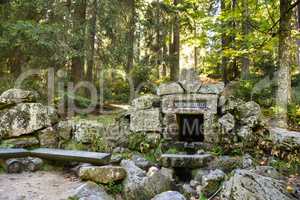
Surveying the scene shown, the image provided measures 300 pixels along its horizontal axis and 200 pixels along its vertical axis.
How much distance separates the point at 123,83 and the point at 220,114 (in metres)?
7.50

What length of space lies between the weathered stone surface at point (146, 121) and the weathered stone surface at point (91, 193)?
8.51ft

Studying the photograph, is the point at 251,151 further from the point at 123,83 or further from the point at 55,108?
the point at 123,83

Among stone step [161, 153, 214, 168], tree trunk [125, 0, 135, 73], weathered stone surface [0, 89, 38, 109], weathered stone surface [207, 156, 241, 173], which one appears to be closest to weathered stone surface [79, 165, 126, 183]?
stone step [161, 153, 214, 168]

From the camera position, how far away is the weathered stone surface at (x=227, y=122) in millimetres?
6543

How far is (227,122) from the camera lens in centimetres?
658

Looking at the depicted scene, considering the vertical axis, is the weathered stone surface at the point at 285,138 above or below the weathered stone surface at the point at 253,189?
above

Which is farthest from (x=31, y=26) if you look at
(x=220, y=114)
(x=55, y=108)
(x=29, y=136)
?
(x=220, y=114)

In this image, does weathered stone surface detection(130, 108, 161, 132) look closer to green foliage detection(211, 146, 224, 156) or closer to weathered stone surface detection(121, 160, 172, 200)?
green foliage detection(211, 146, 224, 156)

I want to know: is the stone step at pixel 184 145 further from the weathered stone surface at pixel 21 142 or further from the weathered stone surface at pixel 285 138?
the weathered stone surface at pixel 21 142

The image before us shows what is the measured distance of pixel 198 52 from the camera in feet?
71.6

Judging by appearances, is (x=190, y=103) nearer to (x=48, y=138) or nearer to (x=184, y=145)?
(x=184, y=145)

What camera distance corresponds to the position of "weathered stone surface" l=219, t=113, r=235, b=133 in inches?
258

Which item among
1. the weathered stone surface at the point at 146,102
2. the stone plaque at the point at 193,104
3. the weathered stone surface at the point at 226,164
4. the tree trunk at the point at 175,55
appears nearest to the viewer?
the weathered stone surface at the point at 226,164

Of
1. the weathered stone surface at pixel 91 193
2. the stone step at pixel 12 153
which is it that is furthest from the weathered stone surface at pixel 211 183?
the stone step at pixel 12 153
